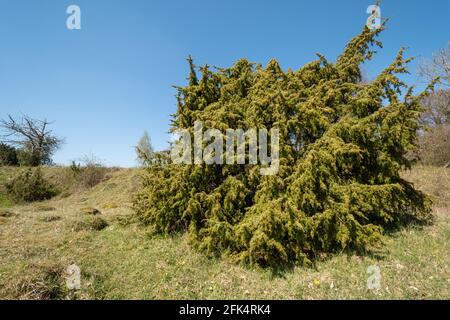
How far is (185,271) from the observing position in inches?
238

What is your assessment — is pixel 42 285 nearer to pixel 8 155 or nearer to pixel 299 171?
pixel 299 171

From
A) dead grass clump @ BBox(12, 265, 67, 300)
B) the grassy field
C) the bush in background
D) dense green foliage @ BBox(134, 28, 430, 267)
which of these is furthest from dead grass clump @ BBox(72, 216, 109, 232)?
the bush in background

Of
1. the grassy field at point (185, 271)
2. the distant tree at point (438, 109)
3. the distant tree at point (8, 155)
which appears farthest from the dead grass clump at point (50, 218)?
the distant tree at point (438, 109)

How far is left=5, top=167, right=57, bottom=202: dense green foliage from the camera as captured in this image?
16844mm

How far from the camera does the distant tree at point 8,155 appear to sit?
25847mm

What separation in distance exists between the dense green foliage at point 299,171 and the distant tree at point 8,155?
26.7 m

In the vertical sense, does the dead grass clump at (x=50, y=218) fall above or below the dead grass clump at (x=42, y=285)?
above

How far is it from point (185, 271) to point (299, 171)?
11.9 ft

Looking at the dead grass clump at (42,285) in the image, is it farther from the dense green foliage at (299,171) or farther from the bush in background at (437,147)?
the bush in background at (437,147)

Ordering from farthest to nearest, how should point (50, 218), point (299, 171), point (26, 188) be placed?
point (26, 188) < point (50, 218) < point (299, 171)

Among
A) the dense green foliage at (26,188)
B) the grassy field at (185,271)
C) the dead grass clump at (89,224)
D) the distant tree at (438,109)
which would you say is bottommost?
the grassy field at (185,271)

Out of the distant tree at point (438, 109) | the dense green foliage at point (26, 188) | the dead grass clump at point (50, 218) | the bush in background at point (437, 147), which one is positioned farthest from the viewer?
the distant tree at point (438, 109)

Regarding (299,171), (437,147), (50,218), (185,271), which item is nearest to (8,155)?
(50,218)

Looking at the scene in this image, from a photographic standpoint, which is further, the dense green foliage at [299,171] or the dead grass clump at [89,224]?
the dead grass clump at [89,224]
